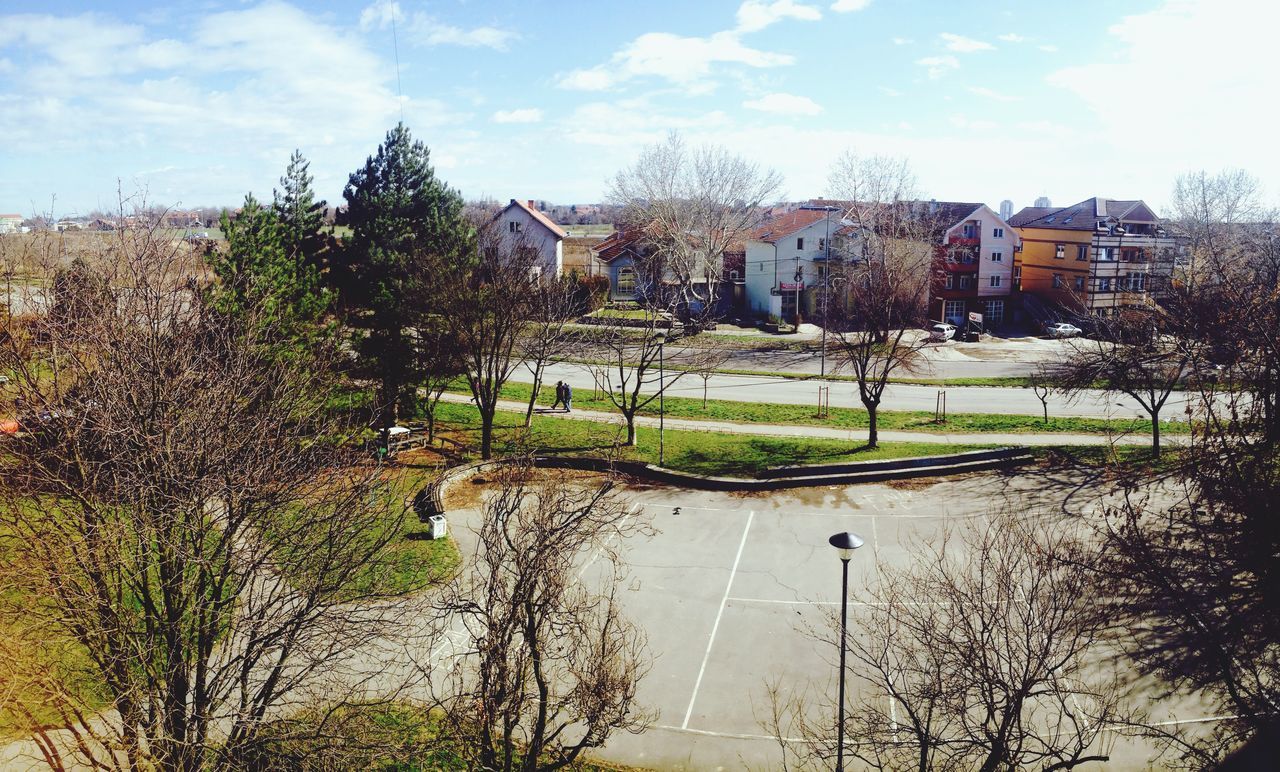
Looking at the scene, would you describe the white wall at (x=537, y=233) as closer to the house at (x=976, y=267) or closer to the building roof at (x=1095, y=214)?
the house at (x=976, y=267)

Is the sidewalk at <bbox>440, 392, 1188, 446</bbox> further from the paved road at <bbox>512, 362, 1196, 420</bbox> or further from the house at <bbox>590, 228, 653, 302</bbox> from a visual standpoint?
the house at <bbox>590, 228, 653, 302</bbox>

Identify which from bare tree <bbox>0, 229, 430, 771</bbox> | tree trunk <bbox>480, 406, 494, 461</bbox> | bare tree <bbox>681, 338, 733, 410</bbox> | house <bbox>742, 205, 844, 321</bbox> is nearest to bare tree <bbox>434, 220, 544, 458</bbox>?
tree trunk <bbox>480, 406, 494, 461</bbox>

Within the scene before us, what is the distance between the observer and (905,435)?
27859 millimetres

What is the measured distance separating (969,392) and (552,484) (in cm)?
2879

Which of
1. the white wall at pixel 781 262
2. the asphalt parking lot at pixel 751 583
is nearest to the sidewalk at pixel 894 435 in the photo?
the asphalt parking lot at pixel 751 583

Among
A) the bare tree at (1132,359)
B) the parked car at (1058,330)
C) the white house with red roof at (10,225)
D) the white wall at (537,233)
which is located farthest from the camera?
the white wall at (537,233)

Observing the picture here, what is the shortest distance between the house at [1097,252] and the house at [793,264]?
647 inches

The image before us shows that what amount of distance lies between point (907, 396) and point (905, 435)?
276 inches

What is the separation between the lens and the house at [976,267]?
58844 millimetres

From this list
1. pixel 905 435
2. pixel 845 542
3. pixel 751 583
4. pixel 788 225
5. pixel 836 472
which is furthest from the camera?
pixel 788 225

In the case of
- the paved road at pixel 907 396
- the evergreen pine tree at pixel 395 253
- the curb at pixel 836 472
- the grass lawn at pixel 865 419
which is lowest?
the curb at pixel 836 472

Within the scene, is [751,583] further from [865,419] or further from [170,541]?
[865,419]

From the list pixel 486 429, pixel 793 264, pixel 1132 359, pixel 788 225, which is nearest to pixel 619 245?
pixel 788 225

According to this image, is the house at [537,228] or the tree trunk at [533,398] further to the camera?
the house at [537,228]
